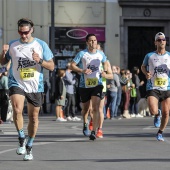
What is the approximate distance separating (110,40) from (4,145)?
24.3 meters

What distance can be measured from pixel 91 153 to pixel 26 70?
184 cm

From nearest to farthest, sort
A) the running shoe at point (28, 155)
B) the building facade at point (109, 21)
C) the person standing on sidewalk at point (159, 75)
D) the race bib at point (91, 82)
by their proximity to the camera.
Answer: the running shoe at point (28, 155)
the person standing on sidewalk at point (159, 75)
the race bib at point (91, 82)
the building facade at point (109, 21)

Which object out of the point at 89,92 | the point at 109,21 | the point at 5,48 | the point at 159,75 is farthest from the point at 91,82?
the point at 109,21

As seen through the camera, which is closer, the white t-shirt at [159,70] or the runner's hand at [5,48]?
the runner's hand at [5,48]

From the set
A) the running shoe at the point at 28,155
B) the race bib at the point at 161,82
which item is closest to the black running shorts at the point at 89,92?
the race bib at the point at 161,82

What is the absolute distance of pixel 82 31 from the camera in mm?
38750

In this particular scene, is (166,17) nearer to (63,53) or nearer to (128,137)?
(63,53)

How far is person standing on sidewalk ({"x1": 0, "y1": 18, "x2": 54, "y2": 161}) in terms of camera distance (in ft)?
40.6

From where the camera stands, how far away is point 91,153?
13445 mm

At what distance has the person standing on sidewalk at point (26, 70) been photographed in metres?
12.4

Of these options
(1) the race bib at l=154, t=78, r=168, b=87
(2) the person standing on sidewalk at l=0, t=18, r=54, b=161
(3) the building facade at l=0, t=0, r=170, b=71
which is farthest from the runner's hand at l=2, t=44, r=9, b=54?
(3) the building facade at l=0, t=0, r=170, b=71

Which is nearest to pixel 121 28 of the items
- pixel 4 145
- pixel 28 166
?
pixel 4 145

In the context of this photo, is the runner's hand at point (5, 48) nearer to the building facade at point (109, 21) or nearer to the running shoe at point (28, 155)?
the running shoe at point (28, 155)

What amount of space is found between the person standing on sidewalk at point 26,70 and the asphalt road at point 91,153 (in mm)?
701
